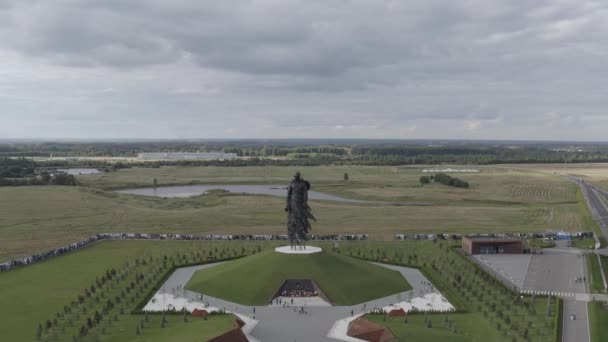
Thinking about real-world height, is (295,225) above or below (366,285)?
above

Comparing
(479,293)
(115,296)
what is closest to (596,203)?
(479,293)

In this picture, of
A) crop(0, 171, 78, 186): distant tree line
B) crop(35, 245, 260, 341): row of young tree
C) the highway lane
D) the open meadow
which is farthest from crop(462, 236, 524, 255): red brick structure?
crop(0, 171, 78, 186): distant tree line

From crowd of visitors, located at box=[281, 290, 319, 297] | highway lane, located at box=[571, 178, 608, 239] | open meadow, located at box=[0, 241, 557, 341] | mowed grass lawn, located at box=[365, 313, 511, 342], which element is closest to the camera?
mowed grass lawn, located at box=[365, 313, 511, 342]

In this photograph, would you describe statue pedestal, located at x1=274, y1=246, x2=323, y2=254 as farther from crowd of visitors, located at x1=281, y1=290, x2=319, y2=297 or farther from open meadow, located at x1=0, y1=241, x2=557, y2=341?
crowd of visitors, located at x1=281, y1=290, x2=319, y2=297

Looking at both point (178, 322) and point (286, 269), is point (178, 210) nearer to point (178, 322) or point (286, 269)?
point (286, 269)

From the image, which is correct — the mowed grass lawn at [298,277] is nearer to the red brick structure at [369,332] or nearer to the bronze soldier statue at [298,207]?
the bronze soldier statue at [298,207]

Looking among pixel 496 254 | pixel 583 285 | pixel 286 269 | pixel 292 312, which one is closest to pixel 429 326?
pixel 292 312

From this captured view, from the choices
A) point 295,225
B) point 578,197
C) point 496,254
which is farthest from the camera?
point 578,197
